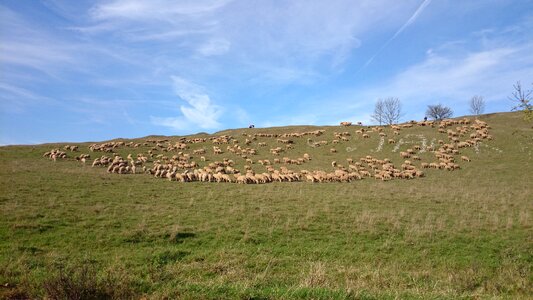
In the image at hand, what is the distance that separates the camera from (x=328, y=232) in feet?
61.5

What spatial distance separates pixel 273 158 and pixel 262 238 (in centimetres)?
3344

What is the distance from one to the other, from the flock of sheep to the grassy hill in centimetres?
351

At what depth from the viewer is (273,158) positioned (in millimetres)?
50562

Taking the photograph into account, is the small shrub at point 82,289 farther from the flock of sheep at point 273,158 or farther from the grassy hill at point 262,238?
the flock of sheep at point 273,158

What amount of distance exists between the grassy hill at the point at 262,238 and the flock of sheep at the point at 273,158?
351 cm

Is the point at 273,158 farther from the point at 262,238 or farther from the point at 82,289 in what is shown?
the point at 82,289

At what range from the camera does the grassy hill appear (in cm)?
953

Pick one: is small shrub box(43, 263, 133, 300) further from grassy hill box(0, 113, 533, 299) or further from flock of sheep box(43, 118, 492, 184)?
flock of sheep box(43, 118, 492, 184)

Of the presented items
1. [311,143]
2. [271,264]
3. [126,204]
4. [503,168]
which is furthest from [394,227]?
[311,143]

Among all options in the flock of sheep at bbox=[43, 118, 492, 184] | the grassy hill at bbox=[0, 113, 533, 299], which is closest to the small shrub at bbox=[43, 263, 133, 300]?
the grassy hill at bbox=[0, 113, 533, 299]

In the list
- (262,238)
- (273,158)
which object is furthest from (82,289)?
(273,158)

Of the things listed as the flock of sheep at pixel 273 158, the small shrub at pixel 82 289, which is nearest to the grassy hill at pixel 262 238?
the small shrub at pixel 82 289

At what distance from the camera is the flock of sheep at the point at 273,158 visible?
39.3m

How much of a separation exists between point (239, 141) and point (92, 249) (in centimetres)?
4660
